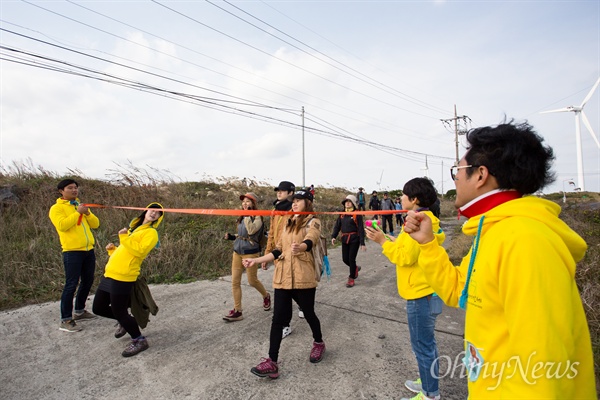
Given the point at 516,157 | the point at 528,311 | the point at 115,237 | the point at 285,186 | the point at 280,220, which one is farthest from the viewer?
the point at 115,237

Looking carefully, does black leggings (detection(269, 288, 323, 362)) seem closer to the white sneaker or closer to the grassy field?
the white sneaker

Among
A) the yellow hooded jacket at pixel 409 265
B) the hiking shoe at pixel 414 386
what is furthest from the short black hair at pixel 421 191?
the hiking shoe at pixel 414 386

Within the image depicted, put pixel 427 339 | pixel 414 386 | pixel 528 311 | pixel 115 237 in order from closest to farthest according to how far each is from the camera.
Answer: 1. pixel 528 311
2. pixel 427 339
3. pixel 414 386
4. pixel 115 237

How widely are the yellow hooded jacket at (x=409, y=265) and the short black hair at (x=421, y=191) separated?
0.35 feet

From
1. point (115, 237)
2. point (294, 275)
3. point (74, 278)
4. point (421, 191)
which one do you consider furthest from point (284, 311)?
point (115, 237)

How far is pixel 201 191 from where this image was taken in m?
12.8

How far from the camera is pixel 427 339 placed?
244cm

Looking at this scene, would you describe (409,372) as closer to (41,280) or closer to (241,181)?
(41,280)

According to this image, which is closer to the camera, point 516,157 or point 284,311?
point 516,157

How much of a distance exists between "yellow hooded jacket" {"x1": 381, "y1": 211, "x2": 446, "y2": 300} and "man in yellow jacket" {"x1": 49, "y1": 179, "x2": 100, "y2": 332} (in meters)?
3.99

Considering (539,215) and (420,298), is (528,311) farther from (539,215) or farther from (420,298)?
(420,298)

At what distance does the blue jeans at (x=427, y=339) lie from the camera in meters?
2.43

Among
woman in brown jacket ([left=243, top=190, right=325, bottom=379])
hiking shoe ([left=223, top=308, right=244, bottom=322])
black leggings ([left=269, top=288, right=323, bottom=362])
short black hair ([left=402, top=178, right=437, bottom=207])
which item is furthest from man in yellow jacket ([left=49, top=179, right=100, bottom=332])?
short black hair ([left=402, top=178, right=437, bottom=207])

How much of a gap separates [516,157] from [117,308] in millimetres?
3796
